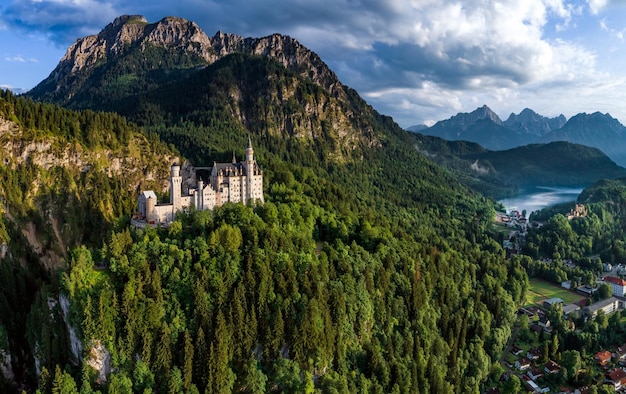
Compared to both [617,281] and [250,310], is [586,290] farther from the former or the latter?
[250,310]

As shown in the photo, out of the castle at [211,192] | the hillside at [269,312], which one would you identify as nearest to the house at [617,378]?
the hillside at [269,312]

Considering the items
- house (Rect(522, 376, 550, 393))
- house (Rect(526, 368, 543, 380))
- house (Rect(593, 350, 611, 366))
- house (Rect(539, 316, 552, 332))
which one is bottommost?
house (Rect(522, 376, 550, 393))

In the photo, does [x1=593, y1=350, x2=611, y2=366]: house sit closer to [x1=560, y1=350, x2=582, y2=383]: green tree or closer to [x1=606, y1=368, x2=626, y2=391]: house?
[x1=606, y1=368, x2=626, y2=391]: house

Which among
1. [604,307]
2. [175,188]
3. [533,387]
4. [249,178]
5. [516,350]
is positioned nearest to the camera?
[533,387]

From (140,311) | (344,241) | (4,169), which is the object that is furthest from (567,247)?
(4,169)

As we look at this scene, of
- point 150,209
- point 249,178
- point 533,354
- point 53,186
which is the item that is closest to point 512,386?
point 533,354

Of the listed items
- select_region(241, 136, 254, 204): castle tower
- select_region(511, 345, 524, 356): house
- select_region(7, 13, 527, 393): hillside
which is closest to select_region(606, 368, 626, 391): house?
select_region(511, 345, 524, 356): house
